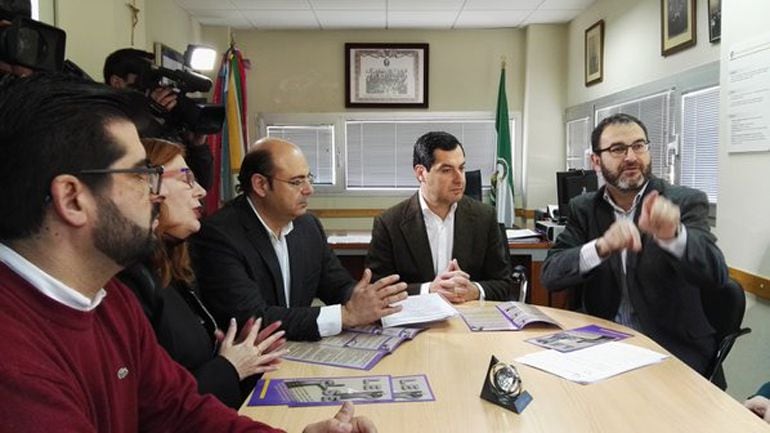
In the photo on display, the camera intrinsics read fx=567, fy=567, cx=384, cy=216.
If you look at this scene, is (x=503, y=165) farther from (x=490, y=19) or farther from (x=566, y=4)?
(x=566, y=4)

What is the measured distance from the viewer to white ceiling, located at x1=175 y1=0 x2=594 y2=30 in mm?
4758

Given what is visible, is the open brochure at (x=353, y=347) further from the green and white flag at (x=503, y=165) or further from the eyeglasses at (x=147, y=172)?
the green and white flag at (x=503, y=165)

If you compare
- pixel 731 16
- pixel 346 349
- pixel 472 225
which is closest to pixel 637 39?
pixel 731 16

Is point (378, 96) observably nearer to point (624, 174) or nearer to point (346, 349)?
point (624, 174)

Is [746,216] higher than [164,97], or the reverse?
[164,97]

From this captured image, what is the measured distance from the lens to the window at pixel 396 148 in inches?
228

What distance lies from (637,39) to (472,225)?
7.79 feet

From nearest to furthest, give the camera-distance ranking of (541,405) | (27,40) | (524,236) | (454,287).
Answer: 1. (541,405)
2. (27,40)
3. (454,287)
4. (524,236)

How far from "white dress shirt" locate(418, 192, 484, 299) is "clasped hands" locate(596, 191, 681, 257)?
823mm

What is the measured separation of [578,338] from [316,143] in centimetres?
450

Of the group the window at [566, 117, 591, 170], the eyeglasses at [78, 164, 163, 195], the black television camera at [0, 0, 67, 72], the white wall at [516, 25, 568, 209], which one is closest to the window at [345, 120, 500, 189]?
the white wall at [516, 25, 568, 209]

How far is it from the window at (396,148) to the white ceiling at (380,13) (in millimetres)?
956

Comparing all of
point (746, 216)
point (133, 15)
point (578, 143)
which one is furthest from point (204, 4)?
point (746, 216)

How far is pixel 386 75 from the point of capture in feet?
18.5
